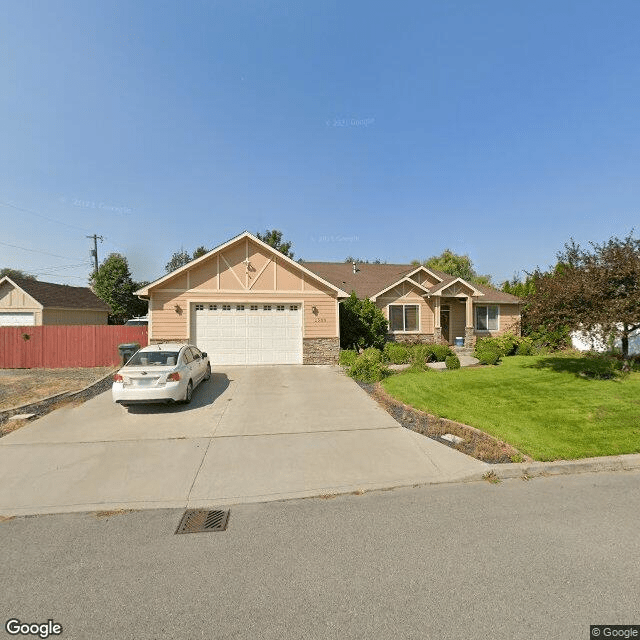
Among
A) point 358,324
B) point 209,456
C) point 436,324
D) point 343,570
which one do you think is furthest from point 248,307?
point 343,570

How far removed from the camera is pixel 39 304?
22.8m

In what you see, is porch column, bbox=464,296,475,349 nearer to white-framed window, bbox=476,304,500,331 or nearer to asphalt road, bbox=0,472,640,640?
white-framed window, bbox=476,304,500,331

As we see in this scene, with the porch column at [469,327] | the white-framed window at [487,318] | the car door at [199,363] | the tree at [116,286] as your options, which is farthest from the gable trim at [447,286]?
the tree at [116,286]

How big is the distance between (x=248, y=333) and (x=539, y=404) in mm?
10686

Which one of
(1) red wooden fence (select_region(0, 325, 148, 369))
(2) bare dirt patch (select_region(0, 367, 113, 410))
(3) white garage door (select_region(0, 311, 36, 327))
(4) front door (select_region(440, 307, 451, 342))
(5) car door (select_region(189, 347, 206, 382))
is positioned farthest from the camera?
(3) white garage door (select_region(0, 311, 36, 327))

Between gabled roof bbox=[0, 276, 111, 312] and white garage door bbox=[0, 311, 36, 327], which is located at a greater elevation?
gabled roof bbox=[0, 276, 111, 312]

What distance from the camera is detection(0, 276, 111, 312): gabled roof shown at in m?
23.2

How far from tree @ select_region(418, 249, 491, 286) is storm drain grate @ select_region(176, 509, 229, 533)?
49.5 metres

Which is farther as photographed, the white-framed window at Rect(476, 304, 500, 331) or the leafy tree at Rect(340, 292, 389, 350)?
the white-framed window at Rect(476, 304, 500, 331)

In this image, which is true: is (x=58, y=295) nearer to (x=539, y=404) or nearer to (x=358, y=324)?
(x=358, y=324)

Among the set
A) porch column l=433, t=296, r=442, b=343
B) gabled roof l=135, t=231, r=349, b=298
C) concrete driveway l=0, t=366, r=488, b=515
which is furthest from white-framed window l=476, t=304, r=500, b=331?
concrete driveway l=0, t=366, r=488, b=515

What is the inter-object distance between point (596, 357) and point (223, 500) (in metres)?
16.7

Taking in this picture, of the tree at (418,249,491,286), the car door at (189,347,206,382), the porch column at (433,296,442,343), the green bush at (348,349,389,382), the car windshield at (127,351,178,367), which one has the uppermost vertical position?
the tree at (418,249,491,286)

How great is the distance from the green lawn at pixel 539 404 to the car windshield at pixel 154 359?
5906mm
